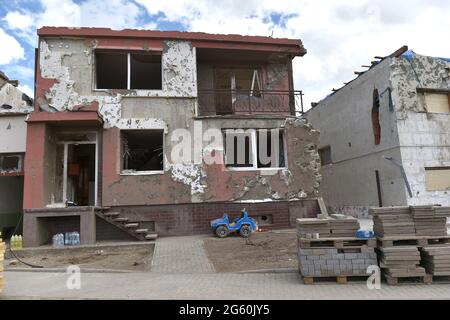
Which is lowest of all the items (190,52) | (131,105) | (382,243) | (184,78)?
(382,243)

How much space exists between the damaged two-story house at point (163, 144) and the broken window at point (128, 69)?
0.26 ft

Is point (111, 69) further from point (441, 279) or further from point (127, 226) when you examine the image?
point (441, 279)

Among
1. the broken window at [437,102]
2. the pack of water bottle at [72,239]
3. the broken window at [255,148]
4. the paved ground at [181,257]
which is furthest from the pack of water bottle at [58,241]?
the broken window at [437,102]

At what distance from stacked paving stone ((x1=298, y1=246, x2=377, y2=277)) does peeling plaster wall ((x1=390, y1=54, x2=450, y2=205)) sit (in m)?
8.53

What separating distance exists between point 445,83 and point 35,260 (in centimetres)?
1618

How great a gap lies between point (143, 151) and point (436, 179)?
12.1m

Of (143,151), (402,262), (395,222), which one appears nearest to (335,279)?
(402,262)

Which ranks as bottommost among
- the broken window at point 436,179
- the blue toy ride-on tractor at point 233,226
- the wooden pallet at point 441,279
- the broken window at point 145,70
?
the wooden pallet at point 441,279

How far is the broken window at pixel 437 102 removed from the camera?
1400cm

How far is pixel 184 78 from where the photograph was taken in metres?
12.3

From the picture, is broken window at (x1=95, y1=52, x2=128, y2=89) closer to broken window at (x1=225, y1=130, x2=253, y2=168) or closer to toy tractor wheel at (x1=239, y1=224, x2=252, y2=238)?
broken window at (x1=225, y1=130, x2=253, y2=168)

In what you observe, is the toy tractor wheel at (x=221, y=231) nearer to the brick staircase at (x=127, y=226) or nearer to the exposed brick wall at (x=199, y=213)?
the exposed brick wall at (x=199, y=213)
